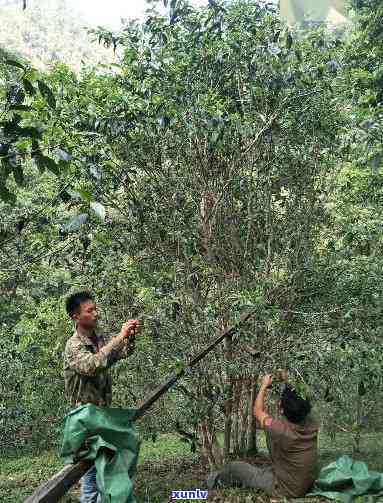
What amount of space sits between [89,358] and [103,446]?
493 millimetres

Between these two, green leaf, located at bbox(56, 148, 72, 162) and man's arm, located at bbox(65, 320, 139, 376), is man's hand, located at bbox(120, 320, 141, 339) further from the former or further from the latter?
green leaf, located at bbox(56, 148, 72, 162)

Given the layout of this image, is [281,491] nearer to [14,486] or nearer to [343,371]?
[343,371]

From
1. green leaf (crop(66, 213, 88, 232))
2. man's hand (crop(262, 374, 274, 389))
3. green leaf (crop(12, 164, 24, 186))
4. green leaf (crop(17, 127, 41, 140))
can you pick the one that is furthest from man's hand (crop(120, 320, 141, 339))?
man's hand (crop(262, 374, 274, 389))

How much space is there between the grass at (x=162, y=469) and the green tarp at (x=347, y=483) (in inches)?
5.6

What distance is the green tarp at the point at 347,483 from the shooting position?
5.06 metres

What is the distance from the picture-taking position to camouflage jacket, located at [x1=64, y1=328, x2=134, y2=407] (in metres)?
3.55

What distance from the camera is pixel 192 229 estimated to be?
19.9 feet

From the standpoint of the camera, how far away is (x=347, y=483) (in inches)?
200

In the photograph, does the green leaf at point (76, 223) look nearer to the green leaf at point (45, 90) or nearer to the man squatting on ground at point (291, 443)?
the green leaf at point (45, 90)

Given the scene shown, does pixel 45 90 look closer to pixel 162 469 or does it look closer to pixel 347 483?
pixel 347 483

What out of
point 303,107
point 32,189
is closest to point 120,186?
point 303,107

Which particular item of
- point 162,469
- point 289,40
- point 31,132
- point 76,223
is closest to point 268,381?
point 76,223

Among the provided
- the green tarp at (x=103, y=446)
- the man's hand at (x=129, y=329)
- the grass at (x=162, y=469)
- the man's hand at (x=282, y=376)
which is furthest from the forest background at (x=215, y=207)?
the green tarp at (x=103, y=446)

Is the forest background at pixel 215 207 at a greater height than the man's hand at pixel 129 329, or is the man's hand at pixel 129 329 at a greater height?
the forest background at pixel 215 207
